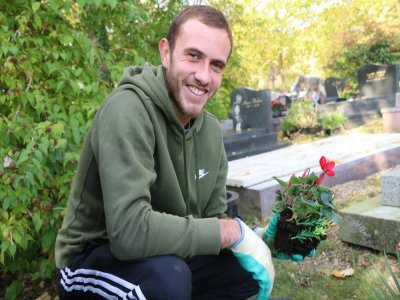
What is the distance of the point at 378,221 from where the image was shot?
289 cm

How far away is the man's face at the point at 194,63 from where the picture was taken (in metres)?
1.71

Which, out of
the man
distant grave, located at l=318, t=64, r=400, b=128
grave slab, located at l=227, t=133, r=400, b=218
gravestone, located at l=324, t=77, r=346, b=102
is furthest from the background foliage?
gravestone, located at l=324, t=77, r=346, b=102

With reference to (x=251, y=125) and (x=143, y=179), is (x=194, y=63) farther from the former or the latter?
(x=251, y=125)

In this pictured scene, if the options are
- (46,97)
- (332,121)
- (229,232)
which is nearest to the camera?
(229,232)

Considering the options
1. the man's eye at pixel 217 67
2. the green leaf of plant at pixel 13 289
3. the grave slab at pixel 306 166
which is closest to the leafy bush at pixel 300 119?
the grave slab at pixel 306 166

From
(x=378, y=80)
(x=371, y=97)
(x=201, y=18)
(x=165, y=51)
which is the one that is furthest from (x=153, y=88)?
(x=378, y=80)

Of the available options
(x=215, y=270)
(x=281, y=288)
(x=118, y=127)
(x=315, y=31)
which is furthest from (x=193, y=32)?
(x=315, y=31)

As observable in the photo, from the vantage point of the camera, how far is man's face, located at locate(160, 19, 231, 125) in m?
1.71

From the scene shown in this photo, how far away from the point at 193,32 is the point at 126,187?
29.0 inches

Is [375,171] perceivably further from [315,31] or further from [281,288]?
[315,31]

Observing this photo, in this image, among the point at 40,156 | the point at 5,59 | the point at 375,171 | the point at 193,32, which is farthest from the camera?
the point at 375,171

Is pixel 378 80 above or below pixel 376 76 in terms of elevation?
below

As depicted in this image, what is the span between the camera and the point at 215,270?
187 centimetres

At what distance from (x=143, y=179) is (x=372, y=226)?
2.15 m
